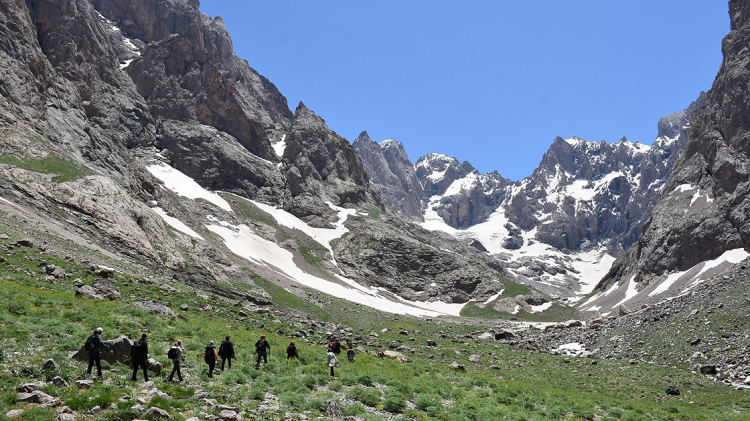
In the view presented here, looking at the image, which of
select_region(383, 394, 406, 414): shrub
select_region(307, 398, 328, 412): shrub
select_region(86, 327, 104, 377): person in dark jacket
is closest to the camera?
select_region(86, 327, 104, 377): person in dark jacket

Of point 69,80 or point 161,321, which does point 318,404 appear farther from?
point 69,80

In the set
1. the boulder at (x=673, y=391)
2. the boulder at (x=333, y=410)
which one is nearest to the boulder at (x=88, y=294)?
the boulder at (x=333, y=410)

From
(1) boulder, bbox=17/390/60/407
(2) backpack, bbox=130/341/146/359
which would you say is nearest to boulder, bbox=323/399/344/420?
(2) backpack, bbox=130/341/146/359

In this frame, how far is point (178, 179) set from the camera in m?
118

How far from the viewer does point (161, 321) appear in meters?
22.3

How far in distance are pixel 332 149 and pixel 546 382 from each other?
144 m

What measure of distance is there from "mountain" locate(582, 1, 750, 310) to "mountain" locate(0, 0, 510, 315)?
129 ft

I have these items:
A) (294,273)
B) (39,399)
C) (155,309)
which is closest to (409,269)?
(294,273)

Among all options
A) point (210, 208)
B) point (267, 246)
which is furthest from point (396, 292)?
point (210, 208)

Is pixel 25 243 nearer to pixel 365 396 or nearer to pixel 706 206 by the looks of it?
pixel 365 396

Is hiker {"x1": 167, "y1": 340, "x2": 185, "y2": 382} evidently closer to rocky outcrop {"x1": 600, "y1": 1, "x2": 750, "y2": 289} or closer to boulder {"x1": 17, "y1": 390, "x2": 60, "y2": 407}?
boulder {"x1": 17, "y1": 390, "x2": 60, "y2": 407}

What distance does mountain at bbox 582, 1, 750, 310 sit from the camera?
83.4 metres

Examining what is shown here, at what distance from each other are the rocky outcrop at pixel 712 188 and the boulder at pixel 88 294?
10456 cm

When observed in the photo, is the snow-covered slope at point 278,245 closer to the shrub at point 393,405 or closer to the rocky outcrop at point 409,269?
the rocky outcrop at point 409,269
